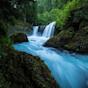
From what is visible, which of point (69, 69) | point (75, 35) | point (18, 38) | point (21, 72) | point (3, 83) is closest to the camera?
point (3, 83)

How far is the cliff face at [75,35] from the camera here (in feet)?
41.3

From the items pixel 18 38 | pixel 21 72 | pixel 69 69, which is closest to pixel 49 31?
pixel 18 38

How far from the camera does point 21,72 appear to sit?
5.03 meters

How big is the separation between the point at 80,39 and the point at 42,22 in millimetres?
21332

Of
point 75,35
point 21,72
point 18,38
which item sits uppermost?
point 21,72

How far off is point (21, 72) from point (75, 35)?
9131mm

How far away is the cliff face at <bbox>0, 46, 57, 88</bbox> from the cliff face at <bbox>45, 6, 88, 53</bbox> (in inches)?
281

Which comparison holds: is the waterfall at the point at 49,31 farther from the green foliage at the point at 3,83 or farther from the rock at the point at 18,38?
the green foliage at the point at 3,83

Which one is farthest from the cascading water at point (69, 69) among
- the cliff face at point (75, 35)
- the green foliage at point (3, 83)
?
the green foliage at point (3, 83)

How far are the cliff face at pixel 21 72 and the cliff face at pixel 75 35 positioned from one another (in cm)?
713

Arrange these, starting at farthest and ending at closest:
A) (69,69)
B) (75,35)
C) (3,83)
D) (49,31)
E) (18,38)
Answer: (49,31), (18,38), (75,35), (69,69), (3,83)

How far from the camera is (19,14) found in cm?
509

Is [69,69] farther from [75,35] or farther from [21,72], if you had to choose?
[75,35]

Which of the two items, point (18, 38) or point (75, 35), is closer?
point (75, 35)
